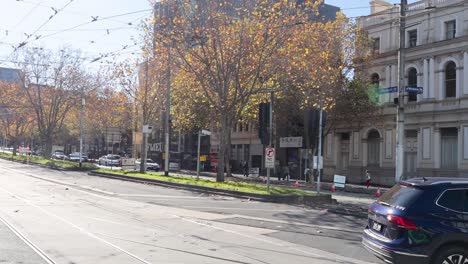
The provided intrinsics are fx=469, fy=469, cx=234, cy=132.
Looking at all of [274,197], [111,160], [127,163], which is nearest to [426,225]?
[274,197]

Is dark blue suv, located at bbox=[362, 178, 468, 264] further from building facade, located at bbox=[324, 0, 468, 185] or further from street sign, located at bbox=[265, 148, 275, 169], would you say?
building facade, located at bbox=[324, 0, 468, 185]

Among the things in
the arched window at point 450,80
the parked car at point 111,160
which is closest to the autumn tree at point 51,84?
the parked car at point 111,160

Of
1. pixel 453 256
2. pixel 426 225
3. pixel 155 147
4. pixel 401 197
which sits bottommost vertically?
pixel 453 256

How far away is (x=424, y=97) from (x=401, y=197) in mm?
30720

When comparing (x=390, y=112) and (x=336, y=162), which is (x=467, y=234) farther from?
(x=336, y=162)

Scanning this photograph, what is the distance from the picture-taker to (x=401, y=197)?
7.21 metres

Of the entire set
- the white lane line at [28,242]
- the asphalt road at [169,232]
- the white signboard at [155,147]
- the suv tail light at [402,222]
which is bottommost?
the asphalt road at [169,232]

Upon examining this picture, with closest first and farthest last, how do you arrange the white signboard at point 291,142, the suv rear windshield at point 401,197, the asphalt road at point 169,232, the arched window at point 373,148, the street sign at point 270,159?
the suv rear windshield at point 401,197
the asphalt road at point 169,232
the street sign at point 270,159
the arched window at point 373,148
the white signboard at point 291,142

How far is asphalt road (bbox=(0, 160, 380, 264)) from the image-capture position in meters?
8.46

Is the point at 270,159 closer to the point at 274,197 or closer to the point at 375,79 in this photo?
the point at 274,197

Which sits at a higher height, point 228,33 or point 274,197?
point 228,33

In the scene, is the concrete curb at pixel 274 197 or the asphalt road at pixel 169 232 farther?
the concrete curb at pixel 274 197

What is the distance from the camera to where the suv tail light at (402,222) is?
671 centimetres

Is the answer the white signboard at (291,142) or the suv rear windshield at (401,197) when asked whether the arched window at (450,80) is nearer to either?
the white signboard at (291,142)
